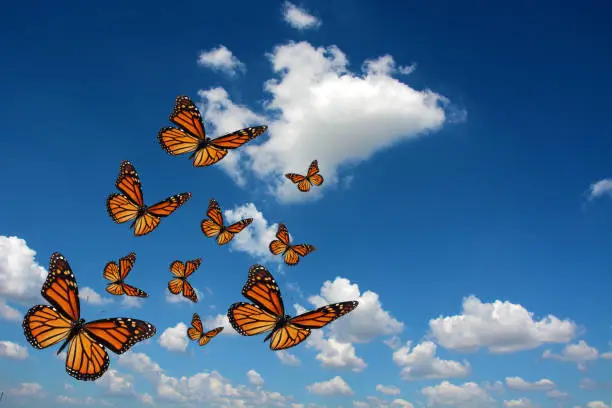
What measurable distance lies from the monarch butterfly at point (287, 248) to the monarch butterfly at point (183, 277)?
15.8ft

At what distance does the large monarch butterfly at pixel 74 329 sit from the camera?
1112 cm

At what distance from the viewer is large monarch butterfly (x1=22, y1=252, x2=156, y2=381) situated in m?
11.1

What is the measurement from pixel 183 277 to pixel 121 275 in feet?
13.8

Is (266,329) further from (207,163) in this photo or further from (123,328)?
(207,163)

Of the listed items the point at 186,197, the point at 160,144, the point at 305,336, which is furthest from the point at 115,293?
the point at 305,336

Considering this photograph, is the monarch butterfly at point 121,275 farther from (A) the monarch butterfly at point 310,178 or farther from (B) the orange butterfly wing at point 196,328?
(A) the monarch butterfly at point 310,178

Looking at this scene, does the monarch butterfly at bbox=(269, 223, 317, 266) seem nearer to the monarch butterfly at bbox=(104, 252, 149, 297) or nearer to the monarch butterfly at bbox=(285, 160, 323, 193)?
the monarch butterfly at bbox=(285, 160, 323, 193)

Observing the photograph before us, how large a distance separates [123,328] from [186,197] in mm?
8171

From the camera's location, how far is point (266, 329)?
12680mm

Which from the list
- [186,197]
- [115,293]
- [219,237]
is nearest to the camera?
[186,197]

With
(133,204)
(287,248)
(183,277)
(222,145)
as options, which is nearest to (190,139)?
(222,145)

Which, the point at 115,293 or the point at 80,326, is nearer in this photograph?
the point at 80,326

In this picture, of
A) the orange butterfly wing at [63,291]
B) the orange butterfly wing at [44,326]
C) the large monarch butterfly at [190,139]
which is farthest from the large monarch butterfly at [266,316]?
the large monarch butterfly at [190,139]

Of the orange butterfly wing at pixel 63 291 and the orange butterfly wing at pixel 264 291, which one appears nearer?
the orange butterfly wing at pixel 63 291
